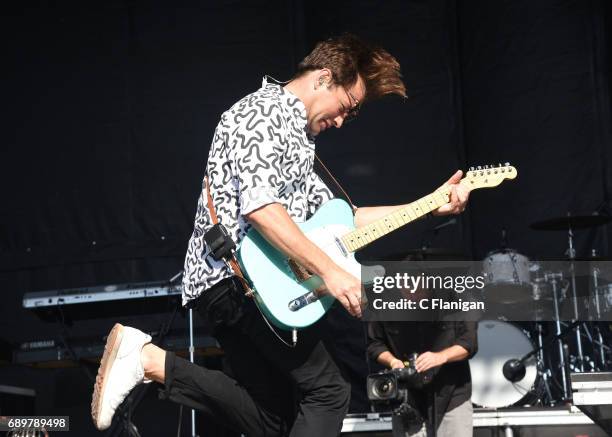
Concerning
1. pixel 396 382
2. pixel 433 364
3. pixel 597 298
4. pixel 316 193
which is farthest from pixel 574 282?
pixel 316 193

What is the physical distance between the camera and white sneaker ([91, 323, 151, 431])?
11.1 feet

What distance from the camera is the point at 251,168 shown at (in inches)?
126

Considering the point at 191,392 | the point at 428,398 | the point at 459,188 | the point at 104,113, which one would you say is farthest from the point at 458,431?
the point at 104,113

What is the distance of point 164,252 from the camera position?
279 inches

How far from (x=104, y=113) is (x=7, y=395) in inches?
87.7

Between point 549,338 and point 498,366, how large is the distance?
0.49 m

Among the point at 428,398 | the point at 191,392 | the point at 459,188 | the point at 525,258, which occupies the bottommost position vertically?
the point at 191,392

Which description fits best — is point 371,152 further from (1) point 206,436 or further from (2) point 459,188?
(2) point 459,188

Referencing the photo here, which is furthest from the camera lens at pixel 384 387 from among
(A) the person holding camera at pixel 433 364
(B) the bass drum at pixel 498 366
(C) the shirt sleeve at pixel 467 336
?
(B) the bass drum at pixel 498 366

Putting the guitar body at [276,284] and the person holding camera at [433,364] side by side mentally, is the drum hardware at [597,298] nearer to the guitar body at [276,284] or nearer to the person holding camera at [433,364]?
the person holding camera at [433,364]

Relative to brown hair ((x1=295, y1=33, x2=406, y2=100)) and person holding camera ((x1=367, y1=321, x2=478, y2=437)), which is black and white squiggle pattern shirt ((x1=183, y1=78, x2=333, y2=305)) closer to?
brown hair ((x1=295, y1=33, x2=406, y2=100))

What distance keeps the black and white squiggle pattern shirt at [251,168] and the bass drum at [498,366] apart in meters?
3.96

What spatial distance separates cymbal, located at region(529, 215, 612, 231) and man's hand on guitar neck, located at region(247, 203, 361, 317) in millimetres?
3971

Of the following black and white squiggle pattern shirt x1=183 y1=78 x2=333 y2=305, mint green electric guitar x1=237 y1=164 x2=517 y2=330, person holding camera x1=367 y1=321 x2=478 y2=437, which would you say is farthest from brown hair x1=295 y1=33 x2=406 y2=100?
person holding camera x1=367 y1=321 x2=478 y2=437
